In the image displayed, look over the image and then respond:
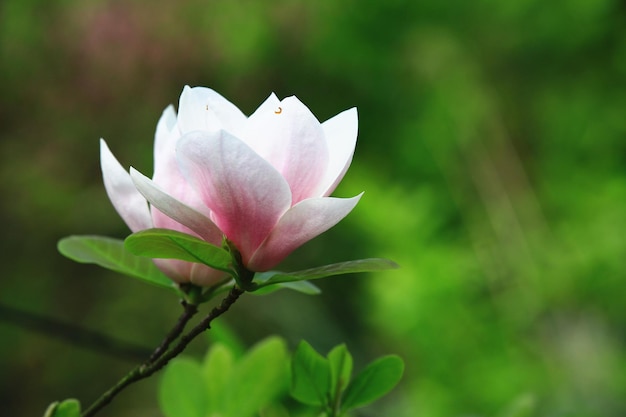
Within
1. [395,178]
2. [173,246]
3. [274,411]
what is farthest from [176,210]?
[395,178]

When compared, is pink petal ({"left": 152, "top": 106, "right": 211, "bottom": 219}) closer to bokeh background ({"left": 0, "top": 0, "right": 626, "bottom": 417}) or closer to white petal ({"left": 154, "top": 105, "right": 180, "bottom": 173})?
white petal ({"left": 154, "top": 105, "right": 180, "bottom": 173})

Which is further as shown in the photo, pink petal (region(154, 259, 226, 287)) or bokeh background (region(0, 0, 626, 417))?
bokeh background (region(0, 0, 626, 417))

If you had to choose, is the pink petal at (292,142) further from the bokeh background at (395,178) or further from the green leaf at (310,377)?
the bokeh background at (395,178)

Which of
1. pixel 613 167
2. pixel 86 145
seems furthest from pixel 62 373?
pixel 613 167

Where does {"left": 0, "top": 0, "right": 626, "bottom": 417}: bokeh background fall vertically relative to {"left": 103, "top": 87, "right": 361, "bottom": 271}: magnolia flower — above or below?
below

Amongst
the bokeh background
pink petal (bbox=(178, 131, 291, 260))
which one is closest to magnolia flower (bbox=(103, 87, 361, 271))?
pink petal (bbox=(178, 131, 291, 260))

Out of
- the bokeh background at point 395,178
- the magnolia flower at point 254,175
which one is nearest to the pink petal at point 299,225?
the magnolia flower at point 254,175

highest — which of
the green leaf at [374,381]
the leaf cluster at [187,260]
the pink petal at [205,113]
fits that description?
the pink petal at [205,113]

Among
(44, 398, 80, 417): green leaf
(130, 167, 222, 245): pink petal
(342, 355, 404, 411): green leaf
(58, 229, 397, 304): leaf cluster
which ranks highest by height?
(130, 167, 222, 245): pink petal
